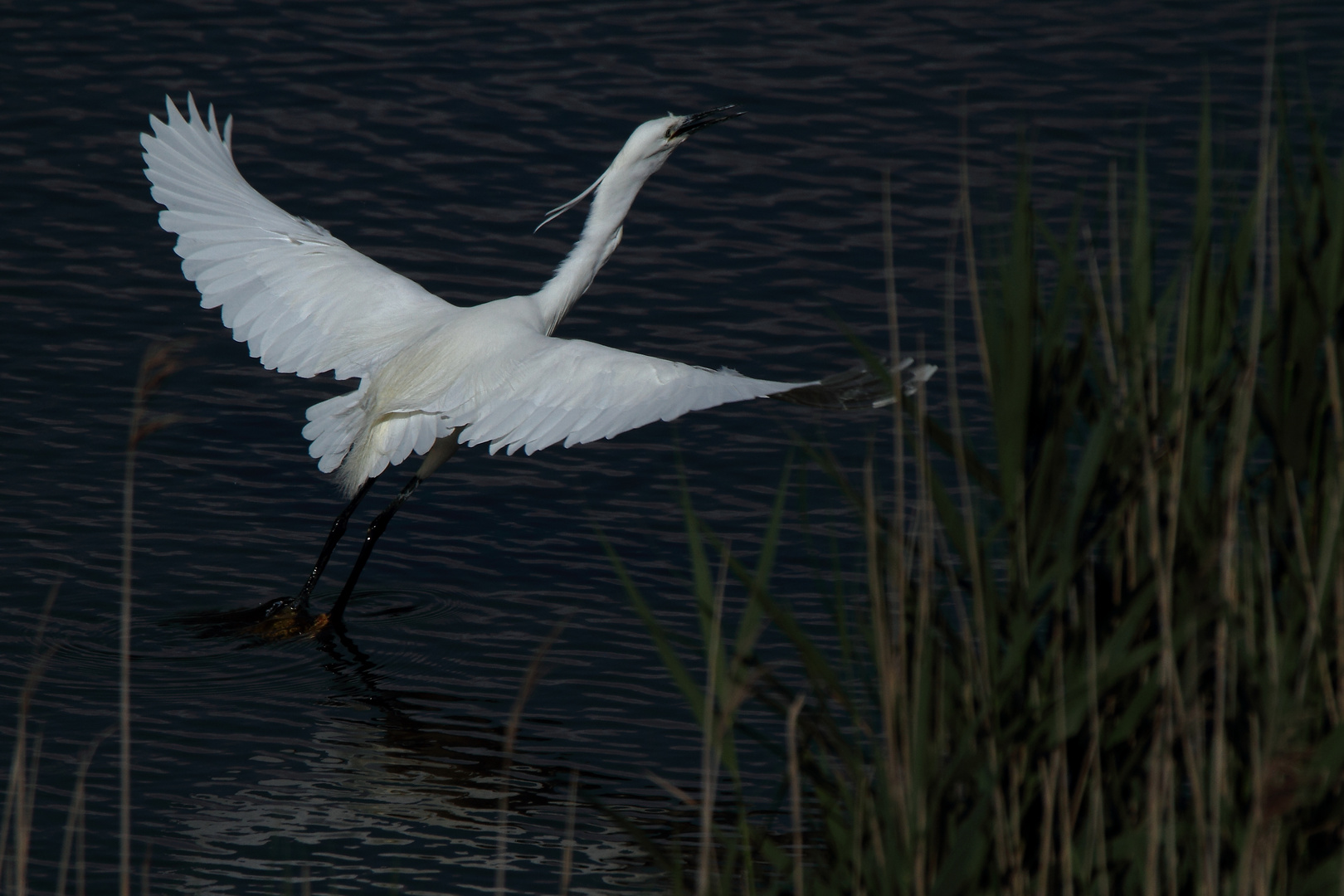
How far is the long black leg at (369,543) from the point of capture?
225 inches

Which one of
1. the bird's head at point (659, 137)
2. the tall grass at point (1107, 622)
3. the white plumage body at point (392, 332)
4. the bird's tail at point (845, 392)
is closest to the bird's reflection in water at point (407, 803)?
the white plumage body at point (392, 332)

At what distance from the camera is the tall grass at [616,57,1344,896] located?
2.82 metres

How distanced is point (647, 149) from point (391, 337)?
43.8 inches

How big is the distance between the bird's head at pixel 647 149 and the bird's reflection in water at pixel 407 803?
5.84ft

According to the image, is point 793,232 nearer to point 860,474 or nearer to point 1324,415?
point 860,474

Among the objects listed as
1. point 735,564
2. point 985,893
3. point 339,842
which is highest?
point 735,564

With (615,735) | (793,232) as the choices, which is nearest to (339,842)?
(615,735)

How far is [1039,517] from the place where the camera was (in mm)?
3062

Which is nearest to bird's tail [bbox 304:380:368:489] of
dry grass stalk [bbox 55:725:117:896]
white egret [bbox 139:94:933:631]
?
white egret [bbox 139:94:933:631]

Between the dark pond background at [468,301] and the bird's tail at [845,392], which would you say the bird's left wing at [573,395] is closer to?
the bird's tail at [845,392]

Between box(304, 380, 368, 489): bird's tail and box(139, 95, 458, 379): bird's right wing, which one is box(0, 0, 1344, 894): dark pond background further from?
box(139, 95, 458, 379): bird's right wing

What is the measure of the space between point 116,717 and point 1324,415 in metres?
3.54

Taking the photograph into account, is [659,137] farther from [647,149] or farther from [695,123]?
[695,123]

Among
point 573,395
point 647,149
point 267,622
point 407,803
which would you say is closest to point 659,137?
point 647,149
